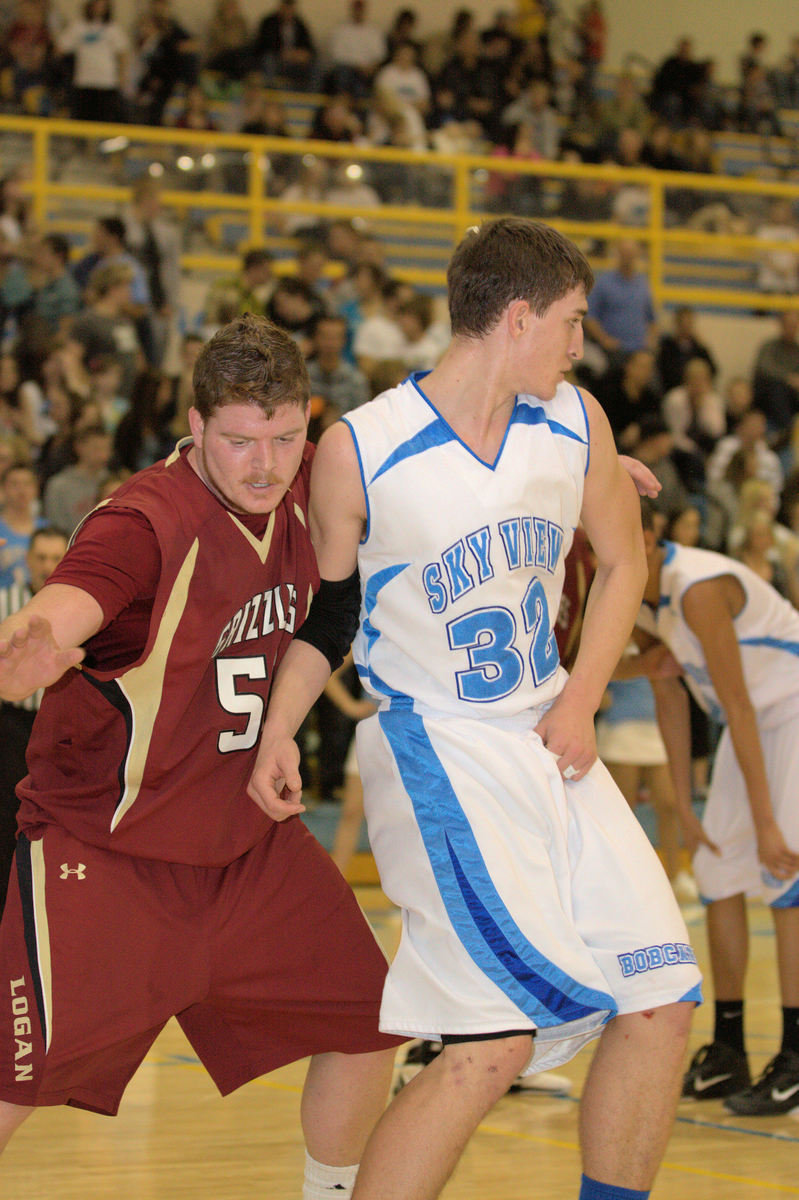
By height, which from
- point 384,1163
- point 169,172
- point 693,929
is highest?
point 169,172

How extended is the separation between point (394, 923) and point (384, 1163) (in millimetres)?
5504

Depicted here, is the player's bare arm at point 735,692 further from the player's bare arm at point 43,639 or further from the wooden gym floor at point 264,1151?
the player's bare arm at point 43,639

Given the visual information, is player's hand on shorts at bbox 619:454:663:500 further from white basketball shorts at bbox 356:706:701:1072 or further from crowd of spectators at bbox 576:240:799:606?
crowd of spectators at bbox 576:240:799:606

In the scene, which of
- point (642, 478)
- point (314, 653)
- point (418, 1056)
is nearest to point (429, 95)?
point (418, 1056)

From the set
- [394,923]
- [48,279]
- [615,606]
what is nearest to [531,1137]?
[615,606]

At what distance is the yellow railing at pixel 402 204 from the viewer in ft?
38.2

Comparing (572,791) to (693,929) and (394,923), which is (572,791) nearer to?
(394,923)

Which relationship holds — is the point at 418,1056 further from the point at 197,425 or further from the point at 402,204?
the point at 402,204

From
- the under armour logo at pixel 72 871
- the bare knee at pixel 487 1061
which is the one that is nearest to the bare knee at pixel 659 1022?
the bare knee at pixel 487 1061

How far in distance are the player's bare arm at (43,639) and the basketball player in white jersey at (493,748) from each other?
57 centimetres

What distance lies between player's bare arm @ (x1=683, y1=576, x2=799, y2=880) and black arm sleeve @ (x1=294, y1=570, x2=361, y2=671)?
1.86 metres

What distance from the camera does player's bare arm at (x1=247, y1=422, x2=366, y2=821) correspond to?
3.16m

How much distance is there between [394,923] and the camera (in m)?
8.34

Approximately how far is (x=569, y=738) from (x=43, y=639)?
3.56 ft
